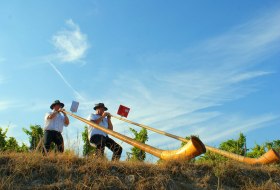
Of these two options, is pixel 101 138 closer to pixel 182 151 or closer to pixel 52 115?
pixel 52 115

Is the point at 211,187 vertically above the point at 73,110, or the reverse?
the point at 73,110

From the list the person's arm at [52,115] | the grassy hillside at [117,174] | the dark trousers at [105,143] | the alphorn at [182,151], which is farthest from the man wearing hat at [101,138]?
the grassy hillside at [117,174]

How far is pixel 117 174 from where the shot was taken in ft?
19.9

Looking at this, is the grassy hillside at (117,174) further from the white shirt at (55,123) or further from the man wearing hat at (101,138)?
the white shirt at (55,123)

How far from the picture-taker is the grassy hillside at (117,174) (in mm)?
5719

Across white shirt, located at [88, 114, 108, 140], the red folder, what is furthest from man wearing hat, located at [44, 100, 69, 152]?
the red folder

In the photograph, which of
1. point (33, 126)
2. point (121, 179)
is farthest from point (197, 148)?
point (33, 126)

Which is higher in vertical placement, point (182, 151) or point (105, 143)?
point (105, 143)

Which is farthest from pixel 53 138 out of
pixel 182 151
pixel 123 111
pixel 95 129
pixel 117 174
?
pixel 182 151

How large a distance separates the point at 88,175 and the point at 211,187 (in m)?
1.79

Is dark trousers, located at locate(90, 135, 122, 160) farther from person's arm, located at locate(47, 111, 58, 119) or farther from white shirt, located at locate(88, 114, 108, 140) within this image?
person's arm, located at locate(47, 111, 58, 119)

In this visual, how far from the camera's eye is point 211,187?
20.0 ft

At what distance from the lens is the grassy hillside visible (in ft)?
18.8

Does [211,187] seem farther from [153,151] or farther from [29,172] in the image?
[29,172]
